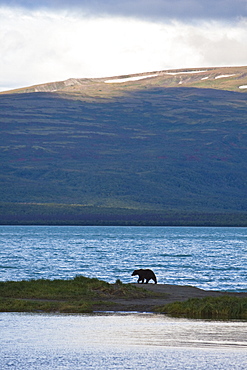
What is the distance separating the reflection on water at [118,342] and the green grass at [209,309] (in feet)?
4.85

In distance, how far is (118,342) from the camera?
70.3 ft

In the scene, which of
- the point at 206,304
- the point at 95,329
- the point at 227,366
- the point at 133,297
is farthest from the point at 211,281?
the point at 227,366

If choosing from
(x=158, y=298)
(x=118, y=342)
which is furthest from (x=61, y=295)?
(x=118, y=342)

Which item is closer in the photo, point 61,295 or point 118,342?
point 118,342

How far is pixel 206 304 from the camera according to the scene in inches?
1168

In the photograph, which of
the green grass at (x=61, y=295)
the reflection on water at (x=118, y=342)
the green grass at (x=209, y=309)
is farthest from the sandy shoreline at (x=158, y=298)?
the reflection on water at (x=118, y=342)

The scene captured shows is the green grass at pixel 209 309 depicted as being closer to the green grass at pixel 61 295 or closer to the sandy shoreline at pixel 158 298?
Result: the sandy shoreline at pixel 158 298

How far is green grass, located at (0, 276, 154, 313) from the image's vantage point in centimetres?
3025

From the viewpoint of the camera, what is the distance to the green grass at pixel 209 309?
94.1 ft

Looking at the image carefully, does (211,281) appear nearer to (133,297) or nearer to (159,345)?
(133,297)

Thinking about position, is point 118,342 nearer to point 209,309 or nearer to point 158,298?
point 209,309

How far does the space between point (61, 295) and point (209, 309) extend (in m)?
8.39

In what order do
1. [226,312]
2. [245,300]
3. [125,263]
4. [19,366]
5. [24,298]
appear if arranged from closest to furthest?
[19,366], [226,312], [245,300], [24,298], [125,263]

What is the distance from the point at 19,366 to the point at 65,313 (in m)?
12.1
